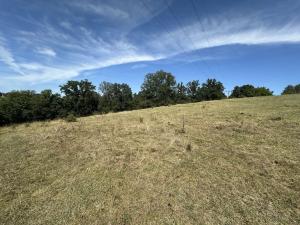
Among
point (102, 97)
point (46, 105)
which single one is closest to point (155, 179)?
point (46, 105)

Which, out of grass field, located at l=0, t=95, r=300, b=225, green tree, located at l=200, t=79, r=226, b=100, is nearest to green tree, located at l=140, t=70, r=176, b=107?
green tree, located at l=200, t=79, r=226, b=100

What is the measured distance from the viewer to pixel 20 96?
2331 inches

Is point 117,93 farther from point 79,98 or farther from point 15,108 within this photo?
point 15,108

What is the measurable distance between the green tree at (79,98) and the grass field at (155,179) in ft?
189

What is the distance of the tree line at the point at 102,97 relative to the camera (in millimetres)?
55419

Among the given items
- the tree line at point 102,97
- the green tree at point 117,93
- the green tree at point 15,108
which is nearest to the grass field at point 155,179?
the tree line at point 102,97

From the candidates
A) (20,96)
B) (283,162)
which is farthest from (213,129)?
(20,96)

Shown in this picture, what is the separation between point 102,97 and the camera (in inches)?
3095

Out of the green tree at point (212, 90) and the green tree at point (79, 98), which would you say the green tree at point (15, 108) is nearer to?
the green tree at point (79, 98)

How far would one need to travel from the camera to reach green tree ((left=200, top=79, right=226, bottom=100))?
273ft

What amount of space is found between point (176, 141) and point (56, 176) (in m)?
4.96

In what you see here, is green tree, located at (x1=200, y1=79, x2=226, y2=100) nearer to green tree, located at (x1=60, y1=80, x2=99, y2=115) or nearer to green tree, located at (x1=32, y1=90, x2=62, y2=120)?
green tree, located at (x1=60, y1=80, x2=99, y2=115)

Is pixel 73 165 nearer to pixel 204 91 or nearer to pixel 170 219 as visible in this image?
pixel 170 219

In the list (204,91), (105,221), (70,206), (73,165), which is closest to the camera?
(105,221)
